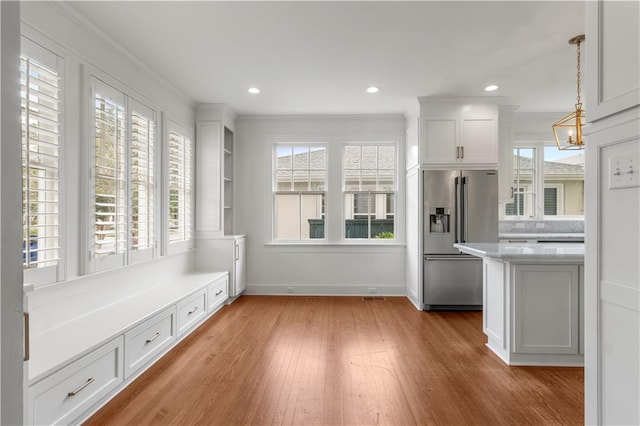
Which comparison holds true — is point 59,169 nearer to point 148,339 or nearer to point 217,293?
point 148,339

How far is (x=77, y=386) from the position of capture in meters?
1.91

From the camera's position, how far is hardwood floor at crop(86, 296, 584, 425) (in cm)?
206

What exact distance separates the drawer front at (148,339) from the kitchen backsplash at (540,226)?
15.1 feet

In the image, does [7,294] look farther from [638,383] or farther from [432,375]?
[432,375]

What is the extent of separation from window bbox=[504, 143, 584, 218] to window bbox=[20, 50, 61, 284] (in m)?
5.41

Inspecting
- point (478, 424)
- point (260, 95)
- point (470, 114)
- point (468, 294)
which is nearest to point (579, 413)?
point (478, 424)

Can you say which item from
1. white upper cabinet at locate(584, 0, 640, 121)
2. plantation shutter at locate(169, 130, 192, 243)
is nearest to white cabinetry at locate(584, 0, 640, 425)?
white upper cabinet at locate(584, 0, 640, 121)


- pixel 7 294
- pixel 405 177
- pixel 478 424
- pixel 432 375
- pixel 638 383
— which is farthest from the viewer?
pixel 405 177

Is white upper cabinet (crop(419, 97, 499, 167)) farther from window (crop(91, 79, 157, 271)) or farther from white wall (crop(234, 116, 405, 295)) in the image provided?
window (crop(91, 79, 157, 271))

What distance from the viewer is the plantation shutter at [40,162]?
77.3 inches

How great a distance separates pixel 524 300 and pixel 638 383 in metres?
1.83

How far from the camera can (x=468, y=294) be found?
14.1ft

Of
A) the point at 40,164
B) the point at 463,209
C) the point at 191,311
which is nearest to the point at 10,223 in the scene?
the point at 40,164

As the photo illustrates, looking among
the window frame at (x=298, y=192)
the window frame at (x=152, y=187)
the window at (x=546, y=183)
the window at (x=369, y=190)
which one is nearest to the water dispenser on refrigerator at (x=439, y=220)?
the window at (x=369, y=190)
